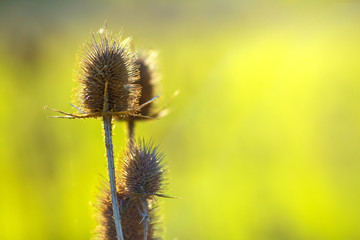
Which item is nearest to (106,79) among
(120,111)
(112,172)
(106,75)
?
(106,75)

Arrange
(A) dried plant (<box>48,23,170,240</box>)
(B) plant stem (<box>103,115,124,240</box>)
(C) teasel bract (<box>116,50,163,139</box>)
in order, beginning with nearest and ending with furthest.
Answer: (B) plant stem (<box>103,115,124,240</box>)
(A) dried plant (<box>48,23,170,240</box>)
(C) teasel bract (<box>116,50,163,139</box>)

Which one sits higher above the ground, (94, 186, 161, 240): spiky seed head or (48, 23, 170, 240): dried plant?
(48, 23, 170, 240): dried plant

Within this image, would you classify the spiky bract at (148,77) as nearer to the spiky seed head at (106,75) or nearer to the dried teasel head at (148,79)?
the dried teasel head at (148,79)

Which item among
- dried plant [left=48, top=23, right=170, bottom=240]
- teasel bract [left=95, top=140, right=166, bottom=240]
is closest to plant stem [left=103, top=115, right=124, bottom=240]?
dried plant [left=48, top=23, right=170, bottom=240]

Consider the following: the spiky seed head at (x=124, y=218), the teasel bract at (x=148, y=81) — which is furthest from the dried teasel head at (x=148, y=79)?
the spiky seed head at (x=124, y=218)

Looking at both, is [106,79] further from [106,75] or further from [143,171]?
[143,171]

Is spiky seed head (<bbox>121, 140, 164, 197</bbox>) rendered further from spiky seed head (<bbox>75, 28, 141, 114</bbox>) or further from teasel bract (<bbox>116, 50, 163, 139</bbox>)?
teasel bract (<bbox>116, 50, 163, 139</bbox>)

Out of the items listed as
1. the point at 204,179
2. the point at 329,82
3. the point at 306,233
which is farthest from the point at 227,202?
the point at 329,82

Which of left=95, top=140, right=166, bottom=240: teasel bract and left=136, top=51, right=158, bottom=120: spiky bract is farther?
left=136, top=51, right=158, bottom=120: spiky bract
